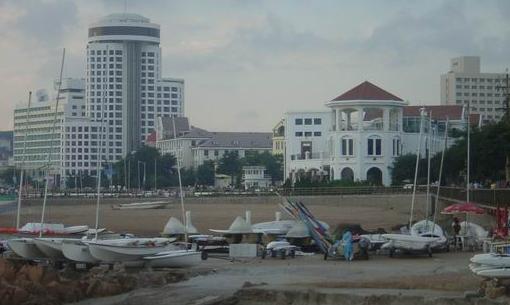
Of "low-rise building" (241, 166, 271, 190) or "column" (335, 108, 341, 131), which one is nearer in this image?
"column" (335, 108, 341, 131)

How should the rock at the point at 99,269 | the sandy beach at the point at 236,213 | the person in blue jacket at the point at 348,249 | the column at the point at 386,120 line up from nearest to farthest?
the rock at the point at 99,269, the person in blue jacket at the point at 348,249, the sandy beach at the point at 236,213, the column at the point at 386,120

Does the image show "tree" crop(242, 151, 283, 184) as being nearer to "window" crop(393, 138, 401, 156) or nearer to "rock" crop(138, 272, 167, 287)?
"window" crop(393, 138, 401, 156)

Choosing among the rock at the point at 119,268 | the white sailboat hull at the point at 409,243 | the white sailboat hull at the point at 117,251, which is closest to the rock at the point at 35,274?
the rock at the point at 119,268

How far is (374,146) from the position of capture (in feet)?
395

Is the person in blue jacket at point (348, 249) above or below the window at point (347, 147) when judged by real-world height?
below

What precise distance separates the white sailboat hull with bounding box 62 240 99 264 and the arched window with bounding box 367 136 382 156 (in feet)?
288

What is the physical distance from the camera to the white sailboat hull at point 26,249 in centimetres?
3619

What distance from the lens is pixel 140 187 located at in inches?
7111

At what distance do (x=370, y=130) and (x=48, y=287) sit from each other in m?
95.0

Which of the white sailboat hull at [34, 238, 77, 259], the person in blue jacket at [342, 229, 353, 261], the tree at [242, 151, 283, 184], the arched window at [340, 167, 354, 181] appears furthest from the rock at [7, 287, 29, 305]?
the tree at [242, 151, 283, 184]

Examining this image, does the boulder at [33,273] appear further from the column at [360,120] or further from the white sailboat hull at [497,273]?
the column at [360,120]

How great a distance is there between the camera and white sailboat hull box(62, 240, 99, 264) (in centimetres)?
3447

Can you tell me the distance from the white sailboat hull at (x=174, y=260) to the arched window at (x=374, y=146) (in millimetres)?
87269

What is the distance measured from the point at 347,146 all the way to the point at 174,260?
8685 centimetres
